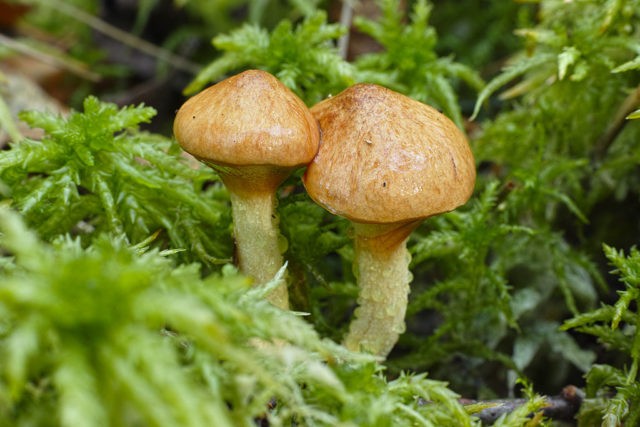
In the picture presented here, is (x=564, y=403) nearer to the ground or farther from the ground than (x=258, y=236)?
nearer to the ground

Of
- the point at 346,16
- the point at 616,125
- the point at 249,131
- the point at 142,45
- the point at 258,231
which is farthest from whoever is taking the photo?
the point at 142,45

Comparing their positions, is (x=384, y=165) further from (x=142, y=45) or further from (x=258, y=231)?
(x=142, y=45)

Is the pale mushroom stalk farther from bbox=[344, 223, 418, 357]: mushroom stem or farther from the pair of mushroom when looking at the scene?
bbox=[344, 223, 418, 357]: mushroom stem

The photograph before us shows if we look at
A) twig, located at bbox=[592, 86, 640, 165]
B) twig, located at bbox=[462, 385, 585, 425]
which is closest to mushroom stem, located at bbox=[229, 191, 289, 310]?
twig, located at bbox=[462, 385, 585, 425]

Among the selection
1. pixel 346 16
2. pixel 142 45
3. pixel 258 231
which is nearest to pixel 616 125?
pixel 258 231

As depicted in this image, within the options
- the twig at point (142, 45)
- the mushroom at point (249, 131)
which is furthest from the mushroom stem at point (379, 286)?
the twig at point (142, 45)

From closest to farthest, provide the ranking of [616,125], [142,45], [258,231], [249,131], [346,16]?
[249,131], [258,231], [616,125], [346,16], [142,45]

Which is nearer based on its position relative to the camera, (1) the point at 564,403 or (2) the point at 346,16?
(1) the point at 564,403

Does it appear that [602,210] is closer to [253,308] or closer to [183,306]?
[253,308]

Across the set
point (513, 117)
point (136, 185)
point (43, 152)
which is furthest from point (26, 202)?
point (513, 117)
